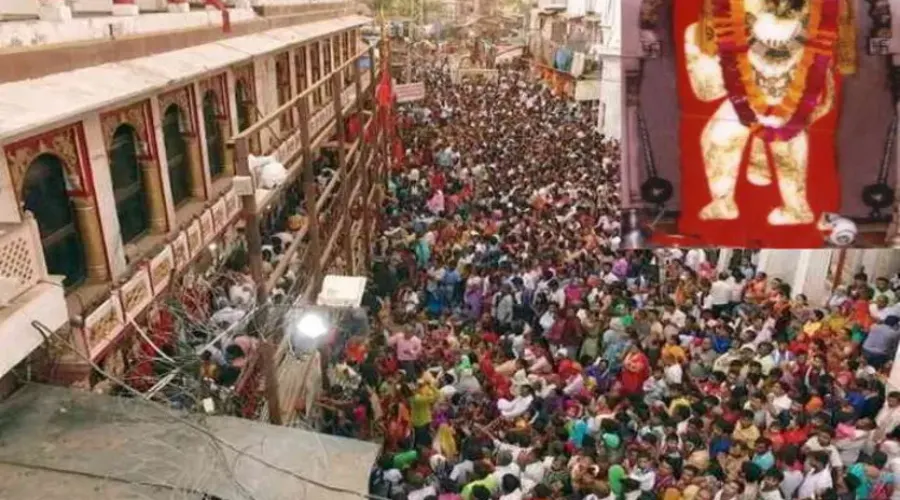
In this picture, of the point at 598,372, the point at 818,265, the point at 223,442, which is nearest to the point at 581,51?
the point at 818,265

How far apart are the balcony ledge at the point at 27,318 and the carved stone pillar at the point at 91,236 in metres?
1.70

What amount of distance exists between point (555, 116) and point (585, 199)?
11321 millimetres

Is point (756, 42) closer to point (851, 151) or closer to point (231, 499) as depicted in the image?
point (851, 151)

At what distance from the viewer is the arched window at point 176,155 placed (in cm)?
1020

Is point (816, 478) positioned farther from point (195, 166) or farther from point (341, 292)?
point (195, 166)

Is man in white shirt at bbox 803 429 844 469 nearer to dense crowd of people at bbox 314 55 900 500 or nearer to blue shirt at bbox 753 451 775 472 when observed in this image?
dense crowd of people at bbox 314 55 900 500

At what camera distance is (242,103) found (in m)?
13.6

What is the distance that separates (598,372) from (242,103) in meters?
8.24

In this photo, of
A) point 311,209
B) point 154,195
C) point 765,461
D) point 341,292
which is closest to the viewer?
point 765,461

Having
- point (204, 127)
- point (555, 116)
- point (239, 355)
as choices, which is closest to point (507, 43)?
point (555, 116)

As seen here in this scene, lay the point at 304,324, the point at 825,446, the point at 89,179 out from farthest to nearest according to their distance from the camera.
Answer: the point at 304,324, the point at 89,179, the point at 825,446

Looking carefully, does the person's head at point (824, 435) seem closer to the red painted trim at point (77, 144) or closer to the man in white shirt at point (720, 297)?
the man in white shirt at point (720, 297)

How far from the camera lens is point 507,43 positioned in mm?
58844

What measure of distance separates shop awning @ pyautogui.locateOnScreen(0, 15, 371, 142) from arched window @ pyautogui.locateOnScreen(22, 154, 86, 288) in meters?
0.81
